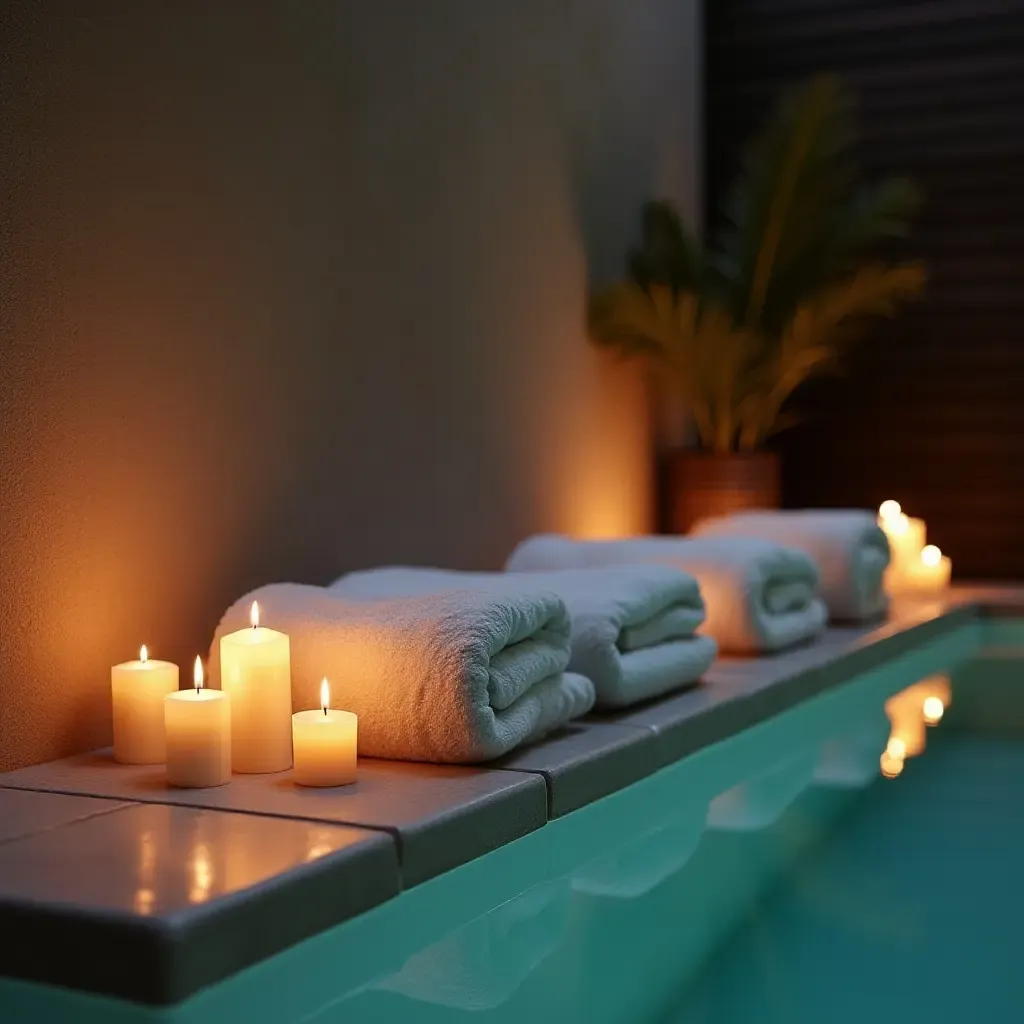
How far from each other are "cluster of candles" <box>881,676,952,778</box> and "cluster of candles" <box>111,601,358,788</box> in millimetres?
1096

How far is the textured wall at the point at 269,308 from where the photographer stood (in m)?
1.96

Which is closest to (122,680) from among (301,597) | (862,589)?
(301,597)

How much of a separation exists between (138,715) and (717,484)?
2740mm

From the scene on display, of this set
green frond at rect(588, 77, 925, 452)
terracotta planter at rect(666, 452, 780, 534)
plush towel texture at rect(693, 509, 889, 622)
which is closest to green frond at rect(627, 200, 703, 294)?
green frond at rect(588, 77, 925, 452)

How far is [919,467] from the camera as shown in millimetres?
4984

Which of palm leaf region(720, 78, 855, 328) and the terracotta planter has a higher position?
palm leaf region(720, 78, 855, 328)

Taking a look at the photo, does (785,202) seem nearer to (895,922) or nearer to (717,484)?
(717,484)

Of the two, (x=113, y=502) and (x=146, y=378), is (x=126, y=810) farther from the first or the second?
(x=146, y=378)

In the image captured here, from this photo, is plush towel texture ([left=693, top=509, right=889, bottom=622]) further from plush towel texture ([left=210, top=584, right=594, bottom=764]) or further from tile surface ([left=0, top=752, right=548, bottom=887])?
tile surface ([left=0, top=752, right=548, bottom=887])

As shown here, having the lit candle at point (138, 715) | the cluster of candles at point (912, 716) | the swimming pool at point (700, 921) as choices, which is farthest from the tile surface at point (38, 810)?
the cluster of candles at point (912, 716)

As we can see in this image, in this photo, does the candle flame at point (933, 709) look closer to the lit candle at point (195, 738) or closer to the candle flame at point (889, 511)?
the candle flame at point (889, 511)

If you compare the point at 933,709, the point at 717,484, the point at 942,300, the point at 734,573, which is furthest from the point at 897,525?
the point at 734,573

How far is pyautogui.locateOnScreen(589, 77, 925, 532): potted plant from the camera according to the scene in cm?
411

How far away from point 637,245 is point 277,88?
204cm
